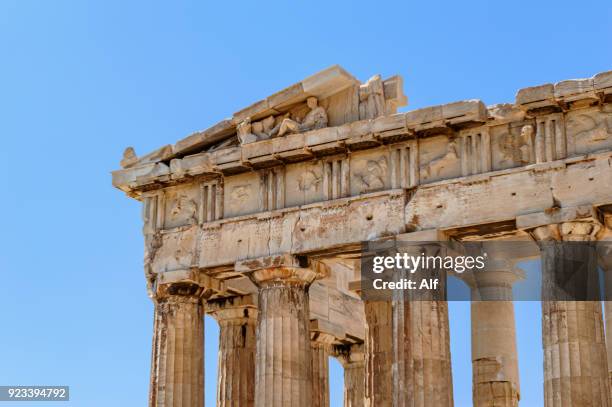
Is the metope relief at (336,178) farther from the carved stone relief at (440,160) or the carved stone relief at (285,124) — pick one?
the carved stone relief at (440,160)

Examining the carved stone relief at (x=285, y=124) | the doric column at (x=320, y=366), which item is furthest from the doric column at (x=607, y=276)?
the doric column at (x=320, y=366)

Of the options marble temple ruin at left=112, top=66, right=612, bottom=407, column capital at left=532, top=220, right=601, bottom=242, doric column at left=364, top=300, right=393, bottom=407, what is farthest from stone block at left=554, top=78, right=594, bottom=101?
doric column at left=364, top=300, right=393, bottom=407

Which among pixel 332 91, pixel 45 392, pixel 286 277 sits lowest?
pixel 45 392

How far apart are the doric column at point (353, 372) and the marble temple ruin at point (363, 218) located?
3040 mm

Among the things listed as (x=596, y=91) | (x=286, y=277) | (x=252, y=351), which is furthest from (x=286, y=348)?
(x=596, y=91)

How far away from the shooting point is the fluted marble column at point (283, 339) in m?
29.5

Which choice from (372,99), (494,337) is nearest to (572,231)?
(372,99)

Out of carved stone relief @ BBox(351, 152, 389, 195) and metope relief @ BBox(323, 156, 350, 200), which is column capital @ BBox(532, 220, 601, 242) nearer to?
carved stone relief @ BBox(351, 152, 389, 195)

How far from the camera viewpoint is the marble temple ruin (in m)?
27.0

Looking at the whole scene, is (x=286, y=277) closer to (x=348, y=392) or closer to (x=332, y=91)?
(x=332, y=91)

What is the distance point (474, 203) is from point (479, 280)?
19.1 feet

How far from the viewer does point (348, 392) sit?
3719 centimetres

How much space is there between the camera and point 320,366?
3597 cm

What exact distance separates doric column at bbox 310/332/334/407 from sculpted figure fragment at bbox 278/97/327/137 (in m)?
7.25
